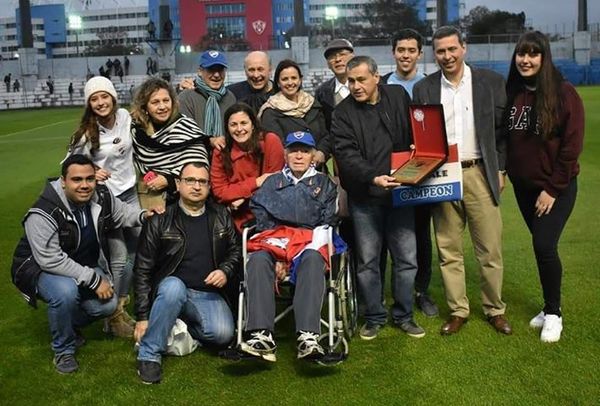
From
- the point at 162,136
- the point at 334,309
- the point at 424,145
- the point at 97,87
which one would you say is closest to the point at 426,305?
the point at 334,309

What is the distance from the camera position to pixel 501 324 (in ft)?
15.5

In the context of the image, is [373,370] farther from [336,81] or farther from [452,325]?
[336,81]

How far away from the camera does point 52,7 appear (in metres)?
102

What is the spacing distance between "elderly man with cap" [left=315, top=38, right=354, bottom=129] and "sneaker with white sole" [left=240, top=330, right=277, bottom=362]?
188cm

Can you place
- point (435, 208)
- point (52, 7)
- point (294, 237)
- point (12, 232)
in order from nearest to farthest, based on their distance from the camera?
point (294, 237)
point (435, 208)
point (12, 232)
point (52, 7)

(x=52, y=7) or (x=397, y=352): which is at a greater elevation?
(x=52, y=7)

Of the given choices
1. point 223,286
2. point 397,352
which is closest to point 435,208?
point 397,352

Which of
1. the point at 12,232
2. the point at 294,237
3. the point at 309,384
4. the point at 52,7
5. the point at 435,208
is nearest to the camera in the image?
the point at 309,384

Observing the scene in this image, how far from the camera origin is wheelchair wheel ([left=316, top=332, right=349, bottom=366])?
4.09 meters

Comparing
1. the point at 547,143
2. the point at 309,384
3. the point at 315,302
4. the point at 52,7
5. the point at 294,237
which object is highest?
the point at 52,7

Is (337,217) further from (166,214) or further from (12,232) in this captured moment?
(12,232)

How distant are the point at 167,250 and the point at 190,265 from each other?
178 millimetres

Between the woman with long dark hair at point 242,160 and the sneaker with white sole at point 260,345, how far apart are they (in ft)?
3.16

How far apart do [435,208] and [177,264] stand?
176cm
